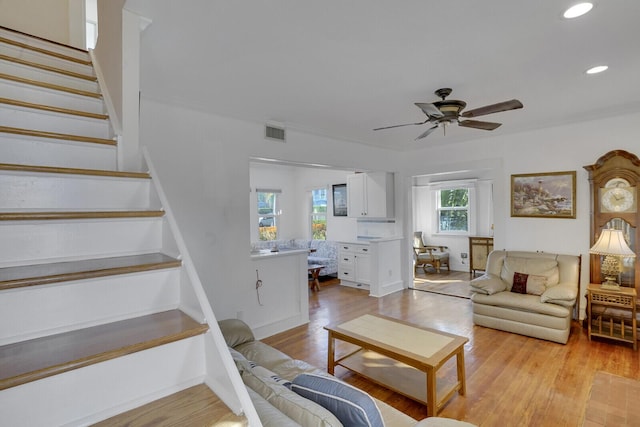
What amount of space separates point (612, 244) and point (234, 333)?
398 centimetres

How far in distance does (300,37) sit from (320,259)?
5.21 metres

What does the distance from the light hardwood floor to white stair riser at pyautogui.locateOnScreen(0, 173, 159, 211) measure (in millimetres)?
2322

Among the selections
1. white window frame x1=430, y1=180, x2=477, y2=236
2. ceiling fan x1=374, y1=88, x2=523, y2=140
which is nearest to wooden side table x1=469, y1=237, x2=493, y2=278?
white window frame x1=430, y1=180, x2=477, y2=236

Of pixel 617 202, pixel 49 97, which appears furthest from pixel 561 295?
pixel 49 97

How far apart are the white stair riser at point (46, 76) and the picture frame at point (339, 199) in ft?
16.7

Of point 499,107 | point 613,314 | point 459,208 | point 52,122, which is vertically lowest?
point 613,314

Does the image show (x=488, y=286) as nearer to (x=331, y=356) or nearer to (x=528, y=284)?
(x=528, y=284)

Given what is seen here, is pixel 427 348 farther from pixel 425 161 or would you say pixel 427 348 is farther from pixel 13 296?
pixel 425 161

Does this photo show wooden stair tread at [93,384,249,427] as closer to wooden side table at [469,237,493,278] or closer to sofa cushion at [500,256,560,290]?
sofa cushion at [500,256,560,290]

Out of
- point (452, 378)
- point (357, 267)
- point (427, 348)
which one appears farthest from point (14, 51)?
point (357, 267)

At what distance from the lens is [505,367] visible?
2982 millimetres

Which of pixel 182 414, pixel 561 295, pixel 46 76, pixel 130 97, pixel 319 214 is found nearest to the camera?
pixel 182 414

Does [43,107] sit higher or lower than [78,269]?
higher

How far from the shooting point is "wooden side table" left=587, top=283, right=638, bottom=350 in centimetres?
331
